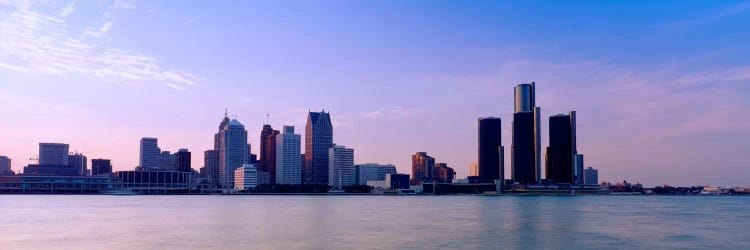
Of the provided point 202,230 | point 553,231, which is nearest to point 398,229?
point 553,231

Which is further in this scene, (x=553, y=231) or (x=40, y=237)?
(x=553, y=231)

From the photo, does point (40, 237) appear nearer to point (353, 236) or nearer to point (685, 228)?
point (353, 236)

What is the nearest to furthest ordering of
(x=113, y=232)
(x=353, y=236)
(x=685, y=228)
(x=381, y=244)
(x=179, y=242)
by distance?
(x=381, y=244) < (x=179, y=242) < (x=353, y=236) < (x=113, y=232) < (x=685, y=228)

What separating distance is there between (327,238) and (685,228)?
46596 mm

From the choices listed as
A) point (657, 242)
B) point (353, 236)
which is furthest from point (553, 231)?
point (353, 236)

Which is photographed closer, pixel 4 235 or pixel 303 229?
pixel 4 235

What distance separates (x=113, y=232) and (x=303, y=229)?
2161 centimetres

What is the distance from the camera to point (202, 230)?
81312 millimetres

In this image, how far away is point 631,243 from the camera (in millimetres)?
64438

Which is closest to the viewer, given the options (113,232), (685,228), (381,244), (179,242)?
(381,244)

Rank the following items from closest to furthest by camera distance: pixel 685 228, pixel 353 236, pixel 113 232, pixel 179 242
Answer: pixel 179 242 < pixel 353 236 < pixel 113 232 < pixel 685 228

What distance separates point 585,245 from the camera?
61.9 m

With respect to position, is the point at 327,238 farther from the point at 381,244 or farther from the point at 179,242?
the point at 179,242

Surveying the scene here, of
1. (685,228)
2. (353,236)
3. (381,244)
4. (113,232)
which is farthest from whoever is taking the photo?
(685,228)
